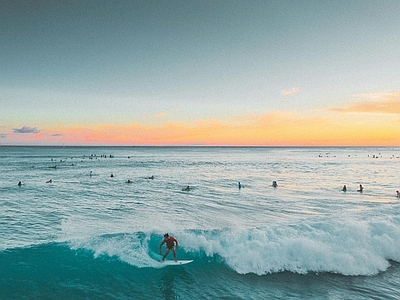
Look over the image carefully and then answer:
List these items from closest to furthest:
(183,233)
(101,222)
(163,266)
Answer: (163,266), (183,233), (101,222)

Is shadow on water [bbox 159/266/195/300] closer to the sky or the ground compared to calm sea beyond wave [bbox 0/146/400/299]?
closer to the ground

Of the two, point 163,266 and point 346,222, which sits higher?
point 346,222

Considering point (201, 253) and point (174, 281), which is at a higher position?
point (201, 253)

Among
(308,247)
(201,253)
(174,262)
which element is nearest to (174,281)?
(174,262)

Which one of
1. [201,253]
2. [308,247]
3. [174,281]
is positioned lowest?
[174,281]

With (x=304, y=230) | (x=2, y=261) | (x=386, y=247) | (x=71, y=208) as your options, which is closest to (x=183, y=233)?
(x=304, y=230)

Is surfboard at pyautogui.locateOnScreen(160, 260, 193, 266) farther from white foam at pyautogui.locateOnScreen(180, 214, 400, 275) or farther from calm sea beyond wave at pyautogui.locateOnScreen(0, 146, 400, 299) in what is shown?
white foam at pyautogui.locateOnScreen(180, 214, 400, 275)

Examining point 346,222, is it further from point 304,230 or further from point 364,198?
point 364,198

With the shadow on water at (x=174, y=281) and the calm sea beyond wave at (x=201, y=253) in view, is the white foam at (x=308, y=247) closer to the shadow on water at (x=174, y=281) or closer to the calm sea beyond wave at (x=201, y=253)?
the calm sea beyond wave at (x=201, y=253)

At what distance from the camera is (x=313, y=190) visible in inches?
1511

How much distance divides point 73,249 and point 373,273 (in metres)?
15.7

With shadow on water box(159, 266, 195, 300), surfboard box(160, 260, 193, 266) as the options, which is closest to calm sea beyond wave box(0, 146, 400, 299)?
shadow on water box(159, 266, 195, 300)

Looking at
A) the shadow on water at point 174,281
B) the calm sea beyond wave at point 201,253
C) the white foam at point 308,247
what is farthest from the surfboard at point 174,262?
the white foam at point 308,247

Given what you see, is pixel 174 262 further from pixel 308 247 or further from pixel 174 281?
pixel 308 247
